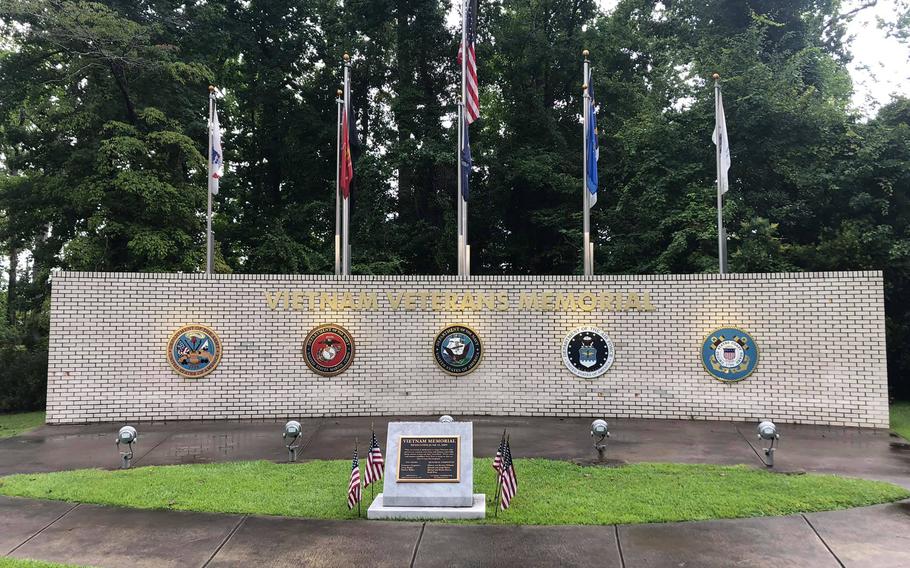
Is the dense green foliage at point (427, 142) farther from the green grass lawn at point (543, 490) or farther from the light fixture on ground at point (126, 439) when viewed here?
the green grass lawn at point (543, 490)

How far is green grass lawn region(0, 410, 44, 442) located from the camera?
11747 millimetres

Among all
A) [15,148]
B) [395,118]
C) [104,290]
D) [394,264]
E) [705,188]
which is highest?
[395,118]

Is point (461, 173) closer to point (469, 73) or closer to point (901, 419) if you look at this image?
point (469, 73)

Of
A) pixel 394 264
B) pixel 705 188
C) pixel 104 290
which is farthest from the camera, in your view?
pixel 394 264

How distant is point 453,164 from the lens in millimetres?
25156

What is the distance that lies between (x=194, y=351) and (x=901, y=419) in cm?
1562

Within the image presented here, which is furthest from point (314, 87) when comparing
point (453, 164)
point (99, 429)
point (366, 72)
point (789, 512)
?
point (789, 512)

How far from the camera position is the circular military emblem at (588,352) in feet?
42.1

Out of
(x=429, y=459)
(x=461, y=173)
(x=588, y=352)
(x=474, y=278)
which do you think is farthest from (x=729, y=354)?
(x=429, y=459)

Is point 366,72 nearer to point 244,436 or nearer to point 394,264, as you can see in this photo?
point 394,264

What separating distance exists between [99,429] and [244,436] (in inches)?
126

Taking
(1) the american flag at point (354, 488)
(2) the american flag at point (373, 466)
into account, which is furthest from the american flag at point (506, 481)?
(1) the american flag at point (354, 488)

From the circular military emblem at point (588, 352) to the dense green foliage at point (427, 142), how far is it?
Answer: 6.62 metres

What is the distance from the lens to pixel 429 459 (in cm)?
688
